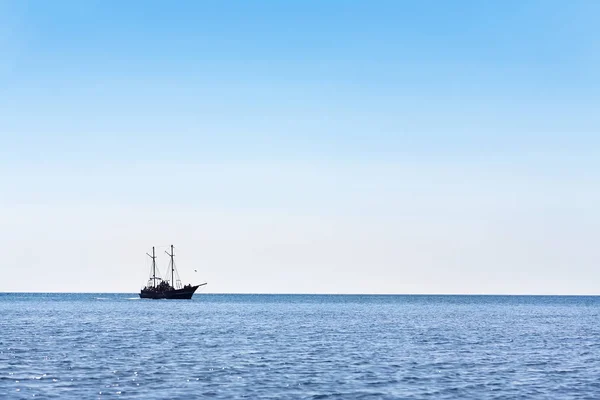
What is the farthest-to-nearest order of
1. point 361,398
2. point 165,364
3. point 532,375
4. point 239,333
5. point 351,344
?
point 239,333 → point 351,344 → point 165,364 → point 532,375 → point 361,398

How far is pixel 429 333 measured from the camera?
7869cm

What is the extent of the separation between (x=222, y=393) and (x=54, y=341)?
110 feet

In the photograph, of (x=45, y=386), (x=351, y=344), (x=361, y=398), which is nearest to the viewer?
(x=361, y=398)

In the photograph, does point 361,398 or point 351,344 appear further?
point 351,344

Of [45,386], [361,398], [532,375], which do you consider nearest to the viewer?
[361,398]

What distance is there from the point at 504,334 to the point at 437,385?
42325mm

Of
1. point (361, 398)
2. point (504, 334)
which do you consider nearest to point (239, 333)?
point (504, 334)

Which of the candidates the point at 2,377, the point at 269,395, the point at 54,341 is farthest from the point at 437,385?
the point at 54,341

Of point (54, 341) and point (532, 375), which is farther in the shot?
point (54, 341)

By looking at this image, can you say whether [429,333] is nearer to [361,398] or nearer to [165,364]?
[165,364]

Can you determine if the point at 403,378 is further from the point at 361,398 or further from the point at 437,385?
the point at 361,398

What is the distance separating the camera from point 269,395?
35594mm

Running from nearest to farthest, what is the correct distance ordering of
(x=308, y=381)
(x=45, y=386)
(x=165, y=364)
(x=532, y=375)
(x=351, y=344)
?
1. (x=45, y=386)
2. (x=308, y=381)
3. (x=532, y=375)
4. (x=165, y=364)
5. (x=351, y=344)

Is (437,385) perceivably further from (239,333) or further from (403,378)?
(239,333)
